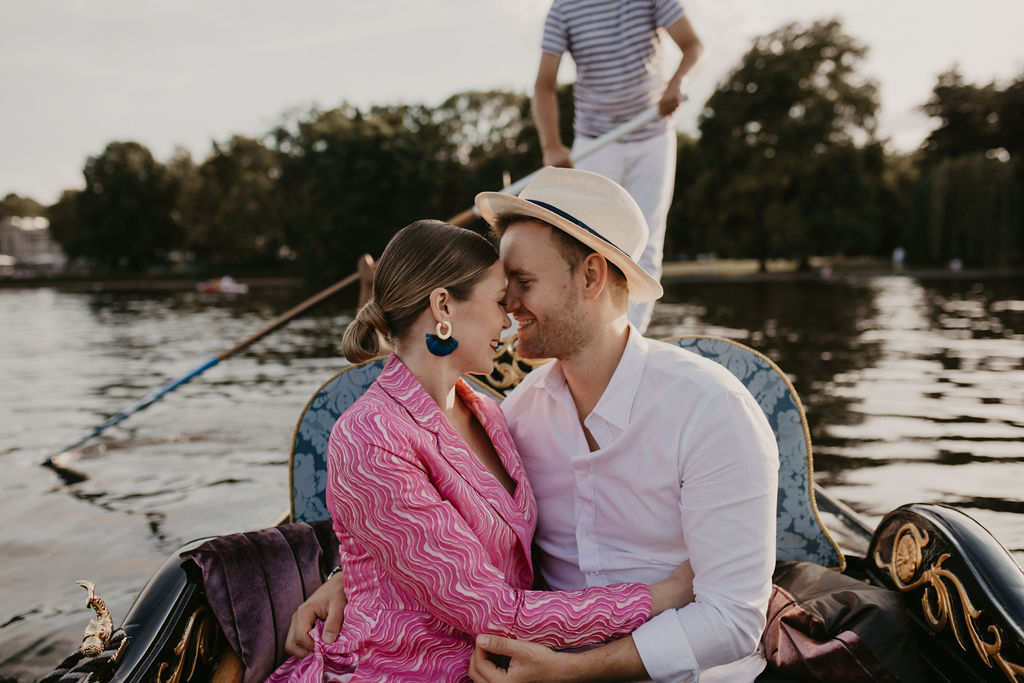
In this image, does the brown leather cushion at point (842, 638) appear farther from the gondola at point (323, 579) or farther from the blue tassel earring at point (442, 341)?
the blue tassel earring at point (442, 341)

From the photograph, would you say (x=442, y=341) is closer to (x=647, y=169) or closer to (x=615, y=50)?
(x=647, y=169)

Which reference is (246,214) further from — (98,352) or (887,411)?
(887,411)

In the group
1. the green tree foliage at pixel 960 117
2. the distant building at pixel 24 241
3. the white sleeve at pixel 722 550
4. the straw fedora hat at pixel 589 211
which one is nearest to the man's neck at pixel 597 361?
the straw fedora hat at pixel 589 211

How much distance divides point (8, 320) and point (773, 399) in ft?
79.5

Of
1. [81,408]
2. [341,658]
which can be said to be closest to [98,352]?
[81,408]

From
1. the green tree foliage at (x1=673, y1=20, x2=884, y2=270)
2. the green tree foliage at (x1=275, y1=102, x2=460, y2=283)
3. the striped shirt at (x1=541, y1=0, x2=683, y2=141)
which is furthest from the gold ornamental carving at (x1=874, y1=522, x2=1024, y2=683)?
the green tree foliage at (x1=275, y1=102, x2=460, y2=283)

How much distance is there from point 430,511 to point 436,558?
9cm

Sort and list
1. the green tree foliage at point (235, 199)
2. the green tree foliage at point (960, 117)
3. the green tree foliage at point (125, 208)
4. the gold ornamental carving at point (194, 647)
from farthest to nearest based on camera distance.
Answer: the green tree foliage at point (125, 208) → the green tree foliage at point (235, 199) → the green tree foliage at point (960, 117) → the gold ornamental carving at point (194, 647)

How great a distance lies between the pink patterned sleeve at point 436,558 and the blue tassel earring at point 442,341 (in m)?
0.27

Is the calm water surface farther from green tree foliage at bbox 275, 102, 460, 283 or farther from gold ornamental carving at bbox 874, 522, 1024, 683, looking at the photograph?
green tree foliage at bbox 275, 102, 460, 283

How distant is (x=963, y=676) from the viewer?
5.98 feet

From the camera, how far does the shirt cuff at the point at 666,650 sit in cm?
163

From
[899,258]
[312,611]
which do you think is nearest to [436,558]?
[312,611]

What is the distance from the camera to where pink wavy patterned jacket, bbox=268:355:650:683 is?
157 centimetres
